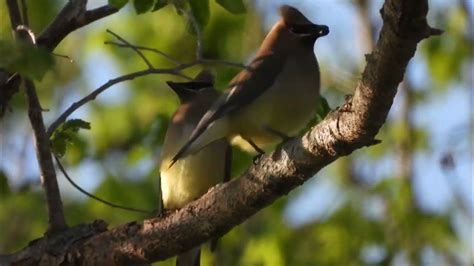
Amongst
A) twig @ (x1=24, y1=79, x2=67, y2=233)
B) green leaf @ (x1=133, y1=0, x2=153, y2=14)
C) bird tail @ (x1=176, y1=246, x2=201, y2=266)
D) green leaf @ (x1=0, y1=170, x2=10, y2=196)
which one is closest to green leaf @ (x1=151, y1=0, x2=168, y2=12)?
green leaf @ (x1=133, y1=0, x2=153, y2=14)

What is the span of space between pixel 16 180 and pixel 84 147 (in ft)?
7.49

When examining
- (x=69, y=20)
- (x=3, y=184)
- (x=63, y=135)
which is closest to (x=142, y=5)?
(x=69, y=20)

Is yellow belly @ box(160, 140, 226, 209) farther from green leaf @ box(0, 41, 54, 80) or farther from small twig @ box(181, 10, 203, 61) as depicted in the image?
green leaf @ box(0, 41, 54, 80)

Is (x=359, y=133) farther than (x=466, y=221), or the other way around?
(x=466, y=221)

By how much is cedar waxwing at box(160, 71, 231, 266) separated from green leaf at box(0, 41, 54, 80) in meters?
2.08

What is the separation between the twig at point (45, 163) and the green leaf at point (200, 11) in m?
0.62

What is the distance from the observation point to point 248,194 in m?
4.79

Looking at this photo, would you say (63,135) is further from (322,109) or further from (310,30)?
(310,30)

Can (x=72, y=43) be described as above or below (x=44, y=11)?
below

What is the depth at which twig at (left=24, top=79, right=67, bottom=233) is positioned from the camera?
5246 mm

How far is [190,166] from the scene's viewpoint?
Answer: 20.9 ft

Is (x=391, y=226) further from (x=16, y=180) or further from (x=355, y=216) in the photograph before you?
(x=16, y=180)

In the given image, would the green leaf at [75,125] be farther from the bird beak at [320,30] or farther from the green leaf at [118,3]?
the bird beak at [320,30]

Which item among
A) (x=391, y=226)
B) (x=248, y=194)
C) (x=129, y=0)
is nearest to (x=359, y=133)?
(x=248, y=194)
